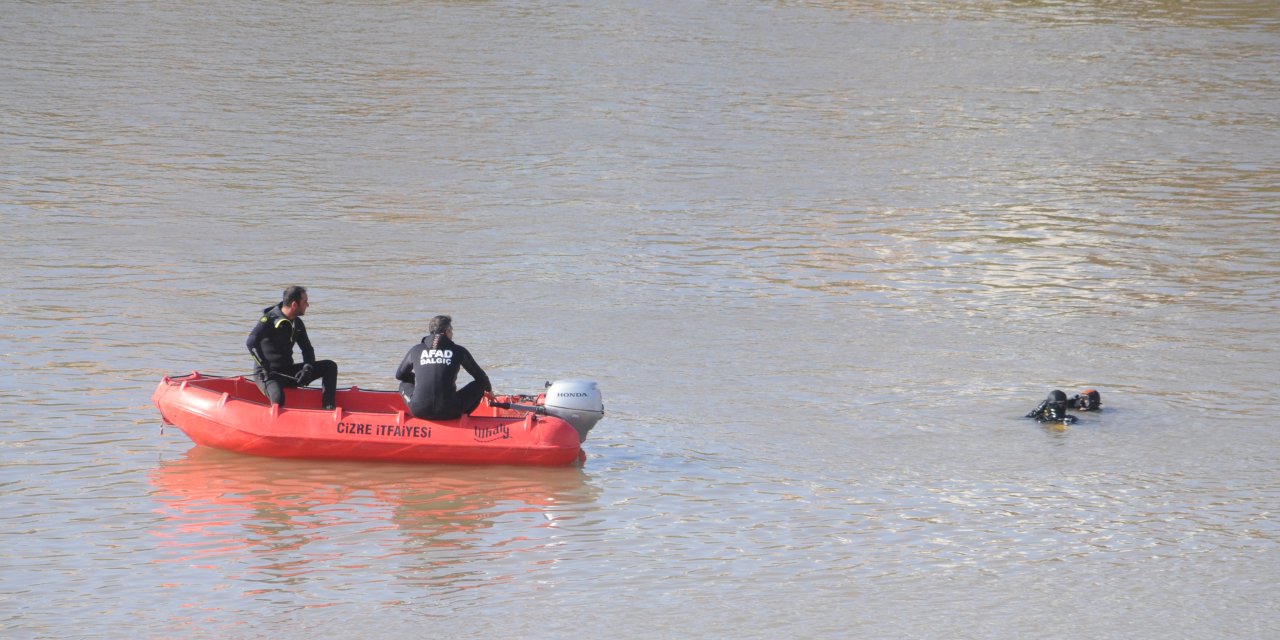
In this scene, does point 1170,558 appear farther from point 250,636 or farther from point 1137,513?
point 250,636

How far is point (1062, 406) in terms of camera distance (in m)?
12.0

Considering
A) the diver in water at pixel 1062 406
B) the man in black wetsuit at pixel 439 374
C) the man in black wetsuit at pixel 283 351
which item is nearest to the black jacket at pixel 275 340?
the man in black wetsuit at pixel 283 351

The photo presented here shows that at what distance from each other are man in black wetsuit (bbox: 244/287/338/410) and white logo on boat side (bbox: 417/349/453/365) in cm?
71

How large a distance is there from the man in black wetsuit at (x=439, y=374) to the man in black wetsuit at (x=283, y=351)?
2.14 ft

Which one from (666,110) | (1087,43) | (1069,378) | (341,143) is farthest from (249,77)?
(1069,378)

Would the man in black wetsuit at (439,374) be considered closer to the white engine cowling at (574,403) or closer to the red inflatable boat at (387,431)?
the red inflatable boat at (387,431)

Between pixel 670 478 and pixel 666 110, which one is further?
pixel 666 110

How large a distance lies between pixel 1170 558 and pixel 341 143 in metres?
15.3

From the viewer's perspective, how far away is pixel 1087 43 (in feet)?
99.9

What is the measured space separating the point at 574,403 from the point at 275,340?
202 centimetres

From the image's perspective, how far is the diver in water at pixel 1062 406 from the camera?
12.0 meters

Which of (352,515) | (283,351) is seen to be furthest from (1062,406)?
(283,351)

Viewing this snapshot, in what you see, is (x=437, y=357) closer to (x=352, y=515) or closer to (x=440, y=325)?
(x=440, y=325)

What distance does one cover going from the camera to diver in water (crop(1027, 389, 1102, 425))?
12023 mm
